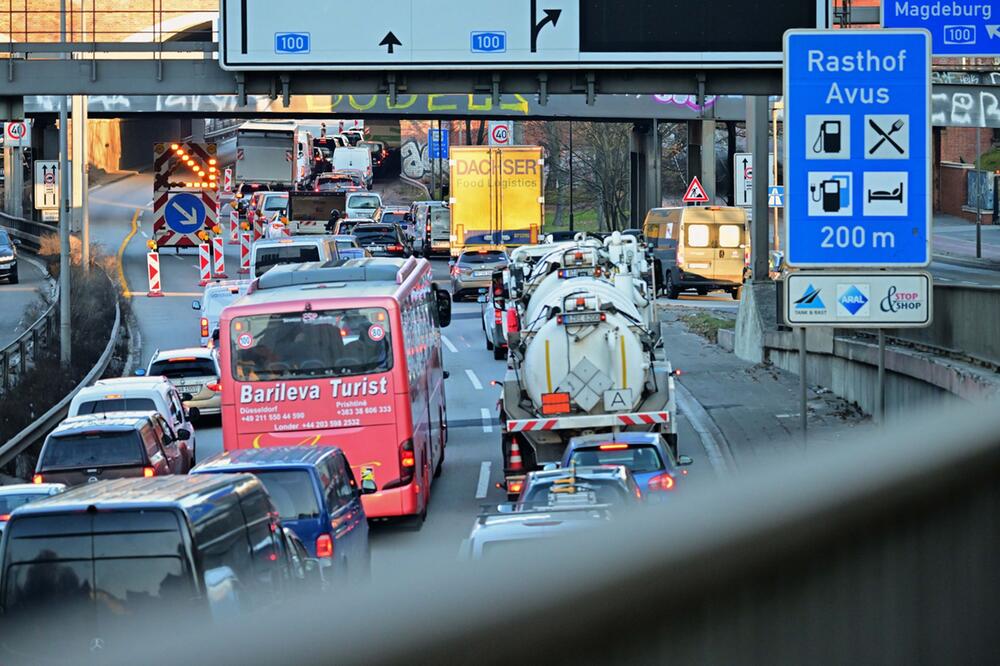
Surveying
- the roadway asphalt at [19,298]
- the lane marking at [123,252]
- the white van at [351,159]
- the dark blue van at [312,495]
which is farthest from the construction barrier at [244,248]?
the white van at [351,159]

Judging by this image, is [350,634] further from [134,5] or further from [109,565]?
[134,5]

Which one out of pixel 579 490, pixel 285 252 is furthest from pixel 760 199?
pixel 579 490

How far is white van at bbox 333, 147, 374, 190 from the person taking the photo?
95.9m

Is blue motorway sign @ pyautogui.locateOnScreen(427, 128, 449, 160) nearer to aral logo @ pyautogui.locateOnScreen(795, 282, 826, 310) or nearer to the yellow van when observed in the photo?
the yellow van

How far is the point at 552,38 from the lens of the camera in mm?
25531

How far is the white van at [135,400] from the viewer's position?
78.7 feet

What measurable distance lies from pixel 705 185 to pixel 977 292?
5053cm

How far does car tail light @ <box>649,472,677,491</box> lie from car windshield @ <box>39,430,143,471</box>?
690 centimetres

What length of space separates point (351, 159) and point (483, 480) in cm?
7462

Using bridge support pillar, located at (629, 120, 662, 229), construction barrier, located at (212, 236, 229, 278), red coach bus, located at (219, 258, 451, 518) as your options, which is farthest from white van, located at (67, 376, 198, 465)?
bridge support pillar, located at (629, 120, 662, 229)

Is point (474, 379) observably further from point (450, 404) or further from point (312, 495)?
point (312, 495)

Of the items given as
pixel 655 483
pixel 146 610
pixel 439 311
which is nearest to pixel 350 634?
pixel 146 610

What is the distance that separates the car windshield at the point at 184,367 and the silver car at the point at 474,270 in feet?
58.2

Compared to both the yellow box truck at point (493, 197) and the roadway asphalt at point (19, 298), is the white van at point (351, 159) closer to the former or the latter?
the roadway asphalt at point (19, 298)
